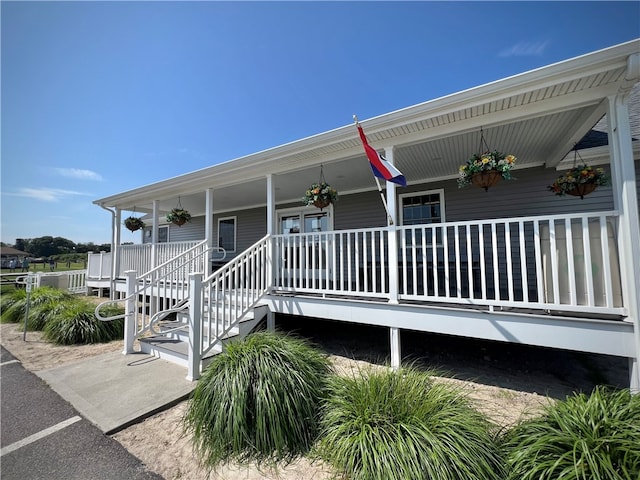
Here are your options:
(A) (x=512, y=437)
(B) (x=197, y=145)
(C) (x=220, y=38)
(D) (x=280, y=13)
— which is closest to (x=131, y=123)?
(B) (x=197, y=145)

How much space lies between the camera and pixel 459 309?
3453mm

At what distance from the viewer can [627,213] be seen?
107 inches

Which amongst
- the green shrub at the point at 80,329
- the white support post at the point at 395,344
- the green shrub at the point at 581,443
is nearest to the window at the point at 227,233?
the green shrub at the point at 80,329

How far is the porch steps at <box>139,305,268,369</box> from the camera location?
13.5 feet

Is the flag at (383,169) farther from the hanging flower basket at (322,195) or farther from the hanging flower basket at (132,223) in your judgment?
the hanging flower basket at (132,223)

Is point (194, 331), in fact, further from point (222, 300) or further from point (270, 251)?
point (270, 251)

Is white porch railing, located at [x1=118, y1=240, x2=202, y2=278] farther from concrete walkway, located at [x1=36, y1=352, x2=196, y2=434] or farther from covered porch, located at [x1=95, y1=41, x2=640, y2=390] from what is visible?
concrete walkway, located at [x1=36, y1=352, x2=196, y2=434]

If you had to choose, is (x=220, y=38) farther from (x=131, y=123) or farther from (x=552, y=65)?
(x=552, y=65)

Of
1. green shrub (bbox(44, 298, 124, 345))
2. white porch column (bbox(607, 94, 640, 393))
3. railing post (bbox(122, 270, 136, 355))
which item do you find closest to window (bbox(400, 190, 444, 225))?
white porch column (bbox(607, 94, 640, 393))

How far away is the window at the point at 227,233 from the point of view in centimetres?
1062

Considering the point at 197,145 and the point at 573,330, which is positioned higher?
the point at 197,145

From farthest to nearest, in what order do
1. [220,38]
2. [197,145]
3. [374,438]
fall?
[197,145] < [220,38] < [374,438]

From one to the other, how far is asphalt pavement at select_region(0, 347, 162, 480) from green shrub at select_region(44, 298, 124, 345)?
226cm

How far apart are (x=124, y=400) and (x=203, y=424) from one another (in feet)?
4.64
